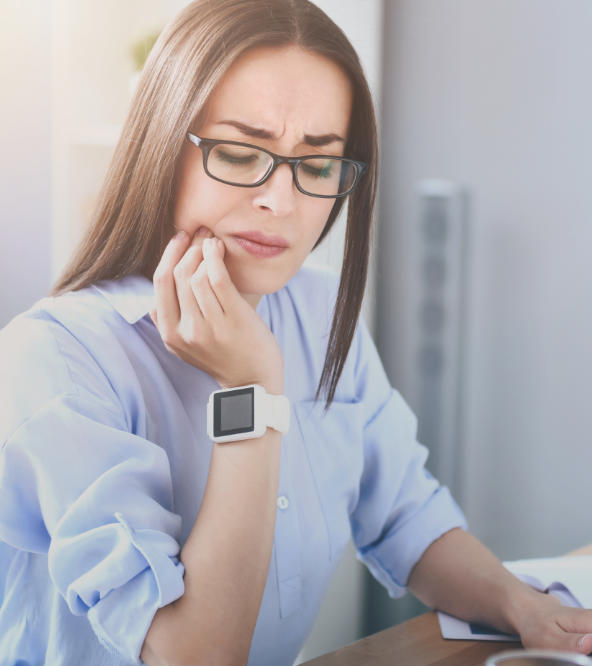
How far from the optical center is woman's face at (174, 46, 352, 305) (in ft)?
2.94

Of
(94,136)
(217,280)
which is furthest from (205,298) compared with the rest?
(94,136)

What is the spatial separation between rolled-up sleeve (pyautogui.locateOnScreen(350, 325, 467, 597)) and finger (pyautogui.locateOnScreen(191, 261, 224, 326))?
396 mm

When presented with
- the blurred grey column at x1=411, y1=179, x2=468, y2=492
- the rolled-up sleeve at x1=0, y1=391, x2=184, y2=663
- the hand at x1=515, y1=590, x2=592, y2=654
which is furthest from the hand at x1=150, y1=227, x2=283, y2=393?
the blurred grey column at x1=411, y1=179, x2=468, y2=492

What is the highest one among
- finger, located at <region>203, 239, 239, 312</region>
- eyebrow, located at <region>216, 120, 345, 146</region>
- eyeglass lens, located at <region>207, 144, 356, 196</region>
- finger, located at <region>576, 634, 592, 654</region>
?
eyebrow, located at <region>216, 120, 345, 146</region>

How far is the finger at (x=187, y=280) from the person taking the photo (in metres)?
0.86

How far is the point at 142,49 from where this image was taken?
1.42 meters

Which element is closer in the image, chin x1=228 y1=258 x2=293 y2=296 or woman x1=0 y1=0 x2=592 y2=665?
woman x1=0 y1=0 x2=592 y2=665

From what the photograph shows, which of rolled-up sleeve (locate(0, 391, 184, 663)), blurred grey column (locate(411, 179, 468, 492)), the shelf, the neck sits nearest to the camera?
rolled-up sleeve (locate(0, 391, 184, 663))

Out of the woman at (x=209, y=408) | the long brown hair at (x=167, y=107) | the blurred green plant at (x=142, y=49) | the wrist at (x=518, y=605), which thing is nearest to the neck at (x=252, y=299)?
the woman at (x=209, y=408)

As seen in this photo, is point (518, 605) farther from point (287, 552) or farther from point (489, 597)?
point (287, 552)

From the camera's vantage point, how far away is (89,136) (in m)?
1.42

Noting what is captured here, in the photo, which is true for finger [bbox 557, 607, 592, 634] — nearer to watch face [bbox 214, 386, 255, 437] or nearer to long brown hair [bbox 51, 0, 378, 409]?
watch face [bbox 214, 386, 255, 437]

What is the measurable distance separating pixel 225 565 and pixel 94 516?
138 millimetres

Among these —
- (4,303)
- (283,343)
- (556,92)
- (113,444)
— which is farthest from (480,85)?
(113,444)
